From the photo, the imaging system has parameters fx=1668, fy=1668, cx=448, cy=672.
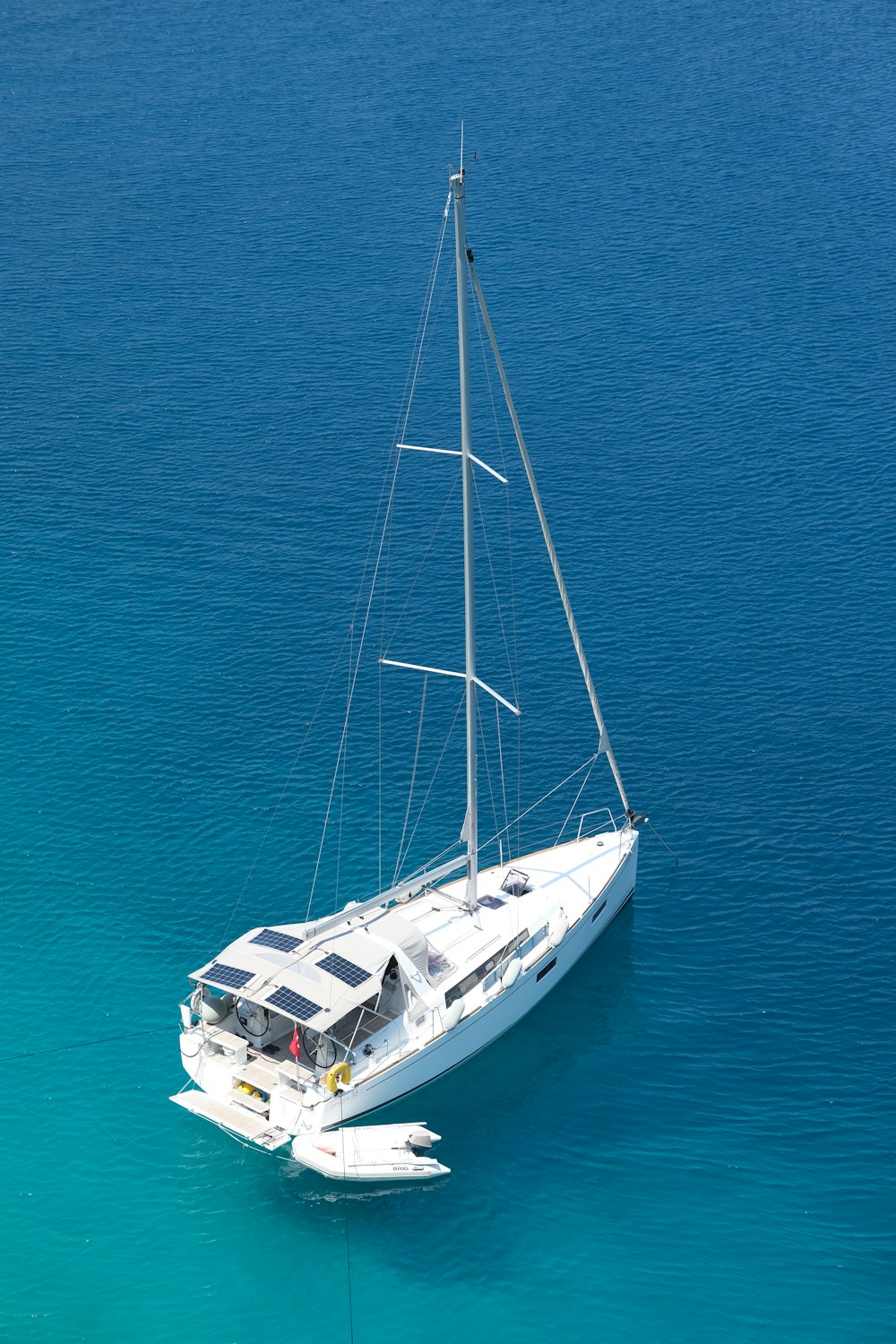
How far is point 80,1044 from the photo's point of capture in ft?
223

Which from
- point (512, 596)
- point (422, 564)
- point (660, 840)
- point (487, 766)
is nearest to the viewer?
point (660, 840)

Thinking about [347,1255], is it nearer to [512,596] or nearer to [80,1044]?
[80,1044]

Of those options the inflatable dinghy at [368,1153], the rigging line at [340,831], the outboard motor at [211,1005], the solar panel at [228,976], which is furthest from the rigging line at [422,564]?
the inflatable dinghy at [368,1153]

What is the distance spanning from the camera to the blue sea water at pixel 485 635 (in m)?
59.4

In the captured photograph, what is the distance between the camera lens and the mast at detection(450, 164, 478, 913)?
60.8m

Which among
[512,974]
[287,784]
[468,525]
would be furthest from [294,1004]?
[287,784]

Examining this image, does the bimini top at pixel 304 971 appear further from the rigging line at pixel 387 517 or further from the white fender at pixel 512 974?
the rigging line at pixel 387 517

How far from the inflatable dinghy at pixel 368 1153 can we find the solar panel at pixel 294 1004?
4265mm

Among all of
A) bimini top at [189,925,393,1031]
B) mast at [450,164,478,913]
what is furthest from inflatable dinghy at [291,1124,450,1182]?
mast at [450,164,478,913]

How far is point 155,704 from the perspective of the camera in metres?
88.5

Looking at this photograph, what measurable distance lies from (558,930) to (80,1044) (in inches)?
792

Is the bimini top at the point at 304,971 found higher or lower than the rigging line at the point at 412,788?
lower

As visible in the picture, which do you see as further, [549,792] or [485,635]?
[485,635]

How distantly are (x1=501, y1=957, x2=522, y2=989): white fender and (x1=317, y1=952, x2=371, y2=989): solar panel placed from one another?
6729 millimetres
